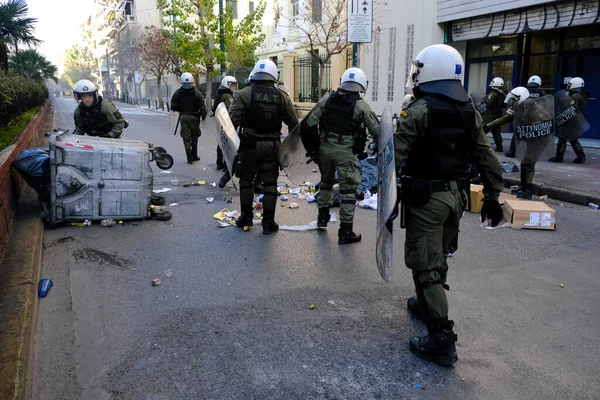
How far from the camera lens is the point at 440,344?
287cm

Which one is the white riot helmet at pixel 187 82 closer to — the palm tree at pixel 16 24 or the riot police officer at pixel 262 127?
the riot police officer at pixel 262 127

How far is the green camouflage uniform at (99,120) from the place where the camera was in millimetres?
6426

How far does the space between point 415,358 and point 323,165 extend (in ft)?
Result: 8.87

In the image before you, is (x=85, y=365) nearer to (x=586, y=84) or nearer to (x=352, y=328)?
(x=352, y=328)

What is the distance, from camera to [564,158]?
10.3 m

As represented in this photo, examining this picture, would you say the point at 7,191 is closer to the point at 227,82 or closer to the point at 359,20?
the point at 227,82

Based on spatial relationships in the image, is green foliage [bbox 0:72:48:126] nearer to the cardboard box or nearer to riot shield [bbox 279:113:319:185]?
riot shield [bbox 279:113:319:185]

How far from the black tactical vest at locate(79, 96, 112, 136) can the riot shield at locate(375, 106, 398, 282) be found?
15.8 ft

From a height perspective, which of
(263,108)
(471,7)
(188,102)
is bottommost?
(263,108)

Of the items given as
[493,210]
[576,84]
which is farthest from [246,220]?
[576,84]

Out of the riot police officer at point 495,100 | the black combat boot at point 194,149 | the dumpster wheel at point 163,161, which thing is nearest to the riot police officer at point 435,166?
the dumpster wheel at point 163,161

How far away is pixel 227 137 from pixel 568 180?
5.95m

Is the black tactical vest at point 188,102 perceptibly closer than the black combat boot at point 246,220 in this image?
No

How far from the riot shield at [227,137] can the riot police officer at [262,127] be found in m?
0.09
